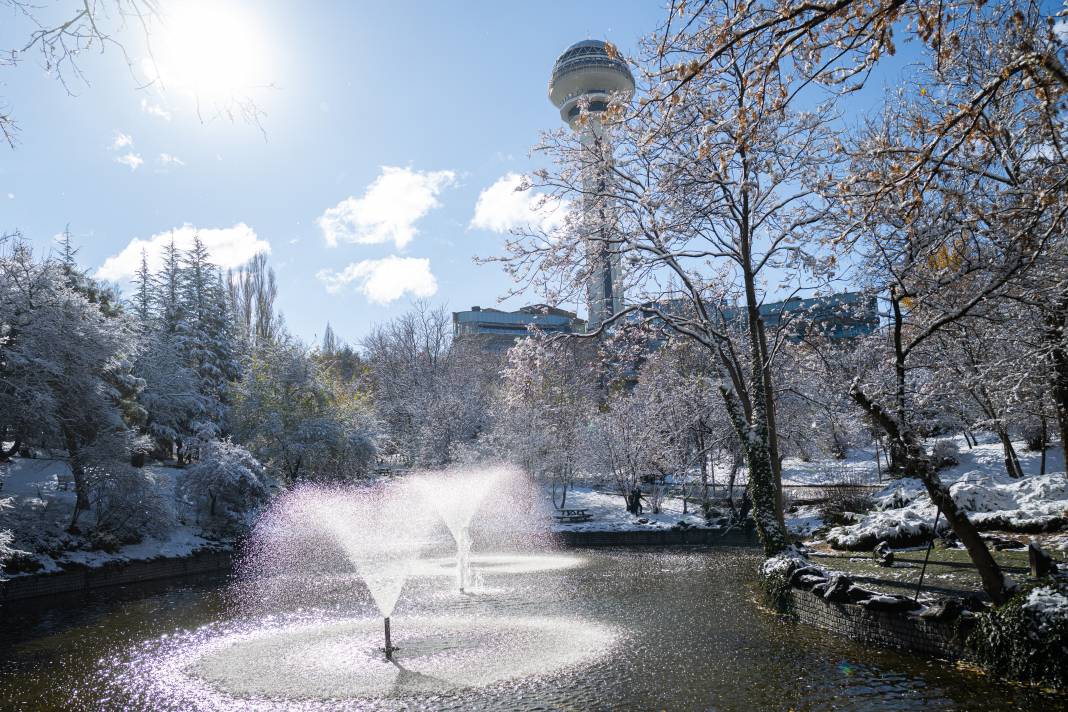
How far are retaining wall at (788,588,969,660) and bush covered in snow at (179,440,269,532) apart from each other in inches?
844

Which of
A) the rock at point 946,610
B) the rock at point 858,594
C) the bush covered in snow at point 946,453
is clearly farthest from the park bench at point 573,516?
the rock at point 946,610

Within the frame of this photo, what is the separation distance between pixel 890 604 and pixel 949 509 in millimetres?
1491

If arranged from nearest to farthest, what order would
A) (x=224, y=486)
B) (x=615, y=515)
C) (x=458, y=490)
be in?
(x=224, y=486) → (x=615, y=515) → (x=458, y=490)

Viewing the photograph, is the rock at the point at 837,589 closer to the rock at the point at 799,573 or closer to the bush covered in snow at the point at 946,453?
the rock at the point at 799,573

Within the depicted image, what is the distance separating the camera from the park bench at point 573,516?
31.5 m

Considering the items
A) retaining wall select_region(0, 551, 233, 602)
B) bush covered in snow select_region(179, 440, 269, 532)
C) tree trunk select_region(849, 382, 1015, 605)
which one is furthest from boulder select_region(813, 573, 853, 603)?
bush covered in snow select_region(179, 440, 269, 532)

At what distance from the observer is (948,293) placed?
1295 centimetres

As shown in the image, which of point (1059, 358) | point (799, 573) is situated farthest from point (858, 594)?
point (1059, 358)

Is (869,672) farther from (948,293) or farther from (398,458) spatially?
(398,458)

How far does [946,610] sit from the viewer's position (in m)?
7.82

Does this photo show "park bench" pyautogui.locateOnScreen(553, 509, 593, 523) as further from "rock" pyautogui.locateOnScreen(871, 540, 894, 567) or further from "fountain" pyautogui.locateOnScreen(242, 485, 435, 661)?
"rock" pyautogui.locateOnScreen(871, 540, 894, 567)

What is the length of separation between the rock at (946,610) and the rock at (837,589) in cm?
144

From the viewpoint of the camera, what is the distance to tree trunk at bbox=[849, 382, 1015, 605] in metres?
8.19

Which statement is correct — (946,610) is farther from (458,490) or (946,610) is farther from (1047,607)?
(458,490)
